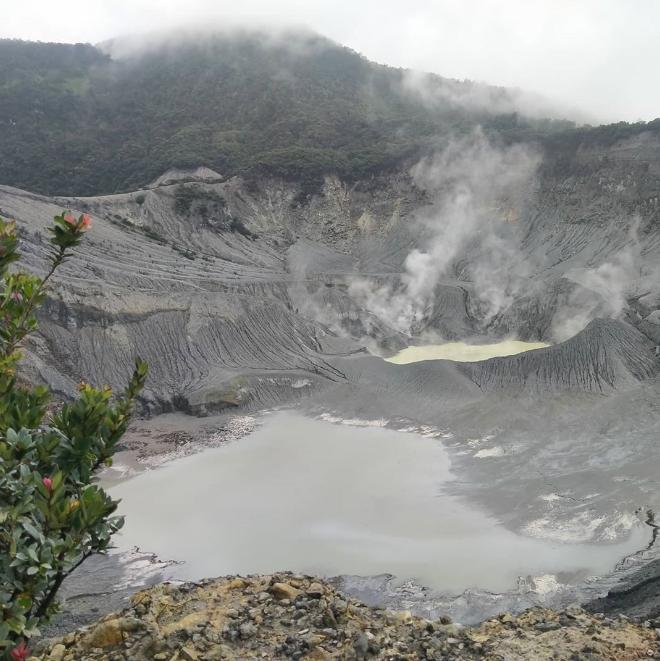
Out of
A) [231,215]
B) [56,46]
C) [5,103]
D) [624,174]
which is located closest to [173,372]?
[231,215]

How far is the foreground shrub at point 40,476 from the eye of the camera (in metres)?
3.53

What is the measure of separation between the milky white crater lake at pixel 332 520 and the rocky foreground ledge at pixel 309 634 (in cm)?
806

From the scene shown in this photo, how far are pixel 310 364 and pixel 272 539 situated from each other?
20861mm

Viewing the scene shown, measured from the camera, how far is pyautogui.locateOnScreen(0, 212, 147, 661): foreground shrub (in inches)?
139

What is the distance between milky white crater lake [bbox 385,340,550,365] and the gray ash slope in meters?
1.40

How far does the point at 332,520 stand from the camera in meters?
20.8

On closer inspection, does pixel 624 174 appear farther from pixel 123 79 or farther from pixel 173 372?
pixel 123 79

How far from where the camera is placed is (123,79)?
384 feet

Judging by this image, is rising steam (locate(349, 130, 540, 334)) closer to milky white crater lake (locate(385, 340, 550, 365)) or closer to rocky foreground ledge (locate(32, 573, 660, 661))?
milky white crater lake (locate(385, 340, 550, 365))

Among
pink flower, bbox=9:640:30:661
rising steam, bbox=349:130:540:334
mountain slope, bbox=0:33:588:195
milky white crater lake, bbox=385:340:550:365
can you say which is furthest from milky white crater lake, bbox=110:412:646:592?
mountain slope, bbox=0:33:588:195

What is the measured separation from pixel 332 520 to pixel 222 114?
297 feet

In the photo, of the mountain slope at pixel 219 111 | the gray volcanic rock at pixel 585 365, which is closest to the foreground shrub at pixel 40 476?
the gray volcanic rock at pixel 585 365

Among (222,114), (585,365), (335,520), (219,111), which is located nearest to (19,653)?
(335,520)

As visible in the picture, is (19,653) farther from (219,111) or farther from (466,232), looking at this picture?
(219,111)
